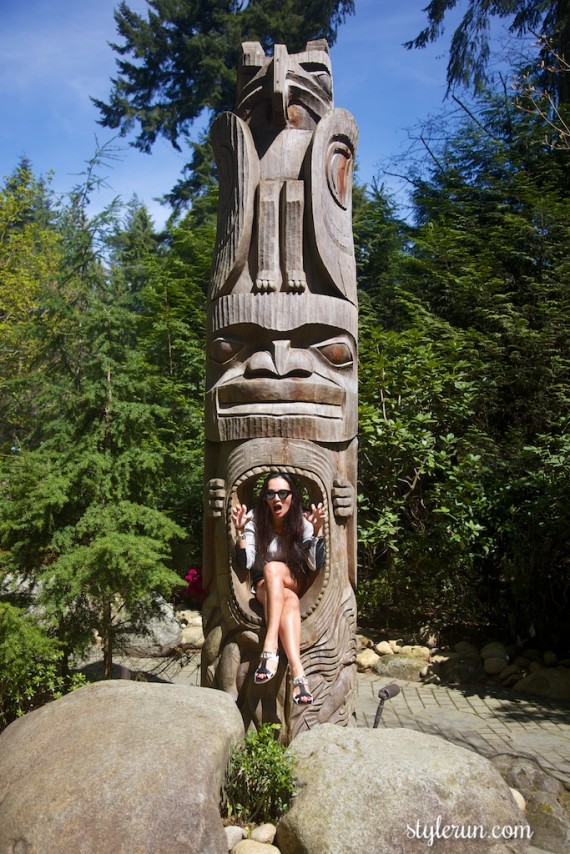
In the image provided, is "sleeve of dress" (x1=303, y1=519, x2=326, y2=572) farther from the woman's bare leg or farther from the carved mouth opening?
the carved mouth opening

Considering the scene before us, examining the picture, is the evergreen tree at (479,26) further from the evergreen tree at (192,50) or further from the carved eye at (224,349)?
the carved eye at (224,349)

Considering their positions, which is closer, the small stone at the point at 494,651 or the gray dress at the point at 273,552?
the gray dress at the point at 273,552

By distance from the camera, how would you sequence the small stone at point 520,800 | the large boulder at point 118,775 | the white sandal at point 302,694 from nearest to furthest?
the large boulder at point 118,775 → the small stone at point 520,800 → the white sandal at point 302,694

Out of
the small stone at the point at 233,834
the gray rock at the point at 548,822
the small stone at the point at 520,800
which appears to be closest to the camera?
the small stone at the point at 233,834

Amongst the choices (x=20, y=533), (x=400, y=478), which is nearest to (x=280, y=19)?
(x=400, y=478)

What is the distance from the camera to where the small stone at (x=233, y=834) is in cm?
382

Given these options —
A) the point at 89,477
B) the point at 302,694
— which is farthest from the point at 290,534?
the point at 89,477

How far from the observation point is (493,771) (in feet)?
12.8

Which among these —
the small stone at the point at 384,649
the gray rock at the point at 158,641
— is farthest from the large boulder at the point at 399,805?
the small stone at the point at 384,649

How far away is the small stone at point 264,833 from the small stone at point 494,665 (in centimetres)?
459

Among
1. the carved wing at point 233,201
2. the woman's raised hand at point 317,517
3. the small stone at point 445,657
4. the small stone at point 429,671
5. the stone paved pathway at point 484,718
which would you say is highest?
the carved wing at point 233,201

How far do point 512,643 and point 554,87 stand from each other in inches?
435

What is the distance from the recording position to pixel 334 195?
5.68 metres

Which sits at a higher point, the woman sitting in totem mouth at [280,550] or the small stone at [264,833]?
the woman sitting in totem mouth at [280,550]
